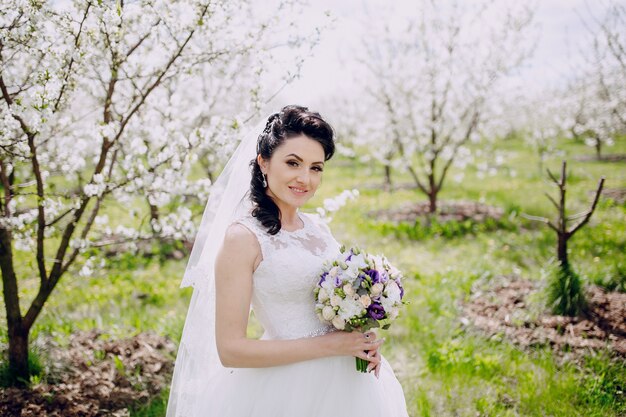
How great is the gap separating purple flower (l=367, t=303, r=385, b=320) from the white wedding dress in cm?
35

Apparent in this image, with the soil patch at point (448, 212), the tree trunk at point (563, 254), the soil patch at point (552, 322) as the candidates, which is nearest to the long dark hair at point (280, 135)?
the soil patch at point (552, 322)

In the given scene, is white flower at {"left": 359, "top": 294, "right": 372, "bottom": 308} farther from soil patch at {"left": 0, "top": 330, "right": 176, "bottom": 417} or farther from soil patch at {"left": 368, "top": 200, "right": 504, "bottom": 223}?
soil patch at {"left": 368, "top": 200, "right": 504, "bottom": 223}

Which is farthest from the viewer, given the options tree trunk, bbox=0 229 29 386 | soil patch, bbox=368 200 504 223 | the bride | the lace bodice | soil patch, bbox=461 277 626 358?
soil patch, bbox=368 200 504 223

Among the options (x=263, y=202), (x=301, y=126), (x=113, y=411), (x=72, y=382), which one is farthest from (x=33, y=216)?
(x=301, y=126)

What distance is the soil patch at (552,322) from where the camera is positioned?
4.45 m

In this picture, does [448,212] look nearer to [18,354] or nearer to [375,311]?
[18,354]

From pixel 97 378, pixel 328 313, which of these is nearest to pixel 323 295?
pixel 328 313

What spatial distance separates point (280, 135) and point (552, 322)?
395cm

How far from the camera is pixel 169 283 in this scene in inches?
270

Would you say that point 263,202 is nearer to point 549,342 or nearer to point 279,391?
point 279,391

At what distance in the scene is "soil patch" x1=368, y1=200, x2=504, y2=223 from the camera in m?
9.91

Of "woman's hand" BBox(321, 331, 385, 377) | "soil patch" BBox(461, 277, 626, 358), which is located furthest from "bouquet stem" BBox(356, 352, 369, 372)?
"soil patch" BBox(461, 277, 626, 358)

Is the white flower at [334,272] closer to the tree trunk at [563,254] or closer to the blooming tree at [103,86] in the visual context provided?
the blooming tree at [103,86]

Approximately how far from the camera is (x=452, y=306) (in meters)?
5.64
